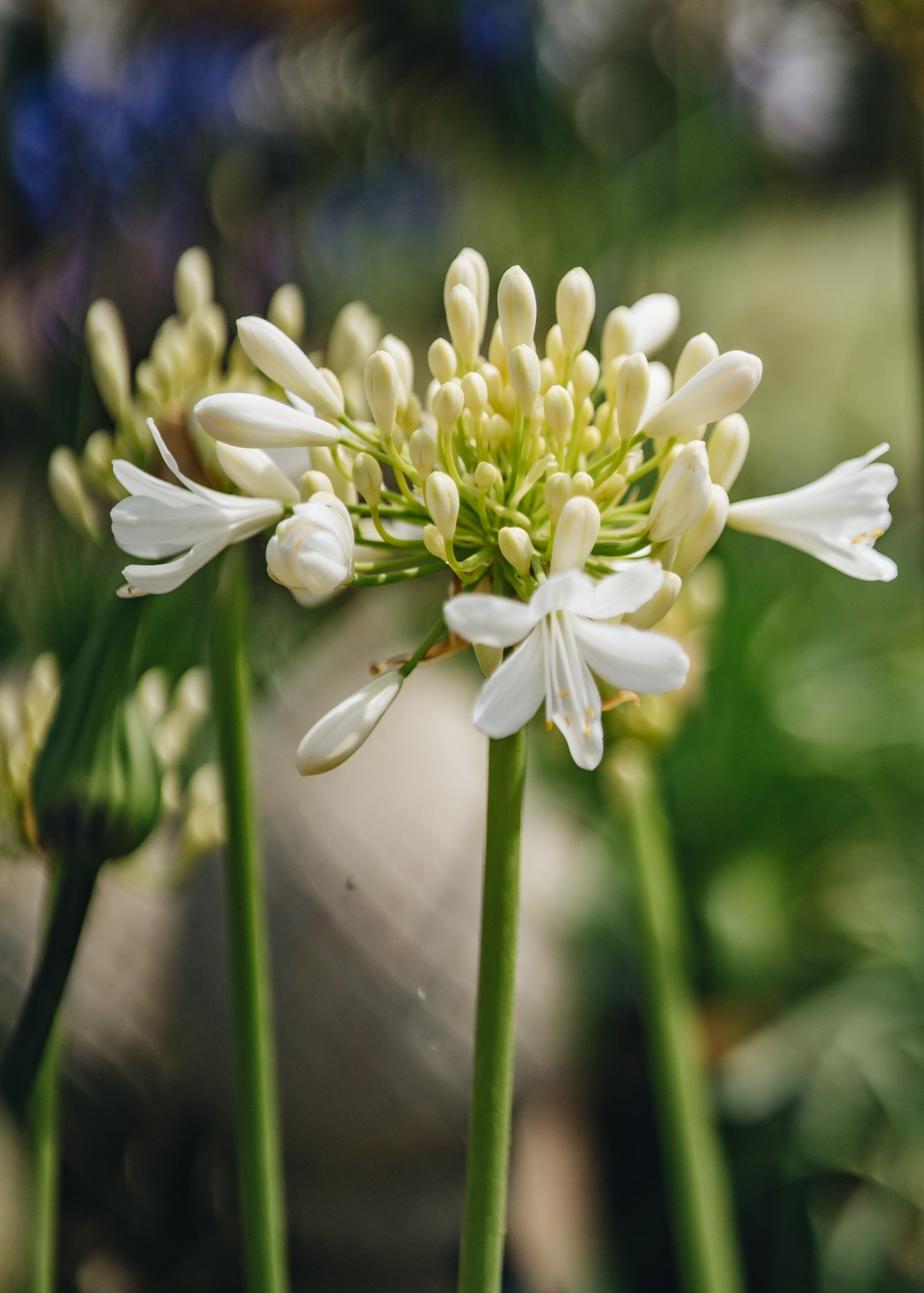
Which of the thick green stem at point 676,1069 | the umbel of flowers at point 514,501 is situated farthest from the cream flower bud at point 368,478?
the thick green stem at point 676,1069

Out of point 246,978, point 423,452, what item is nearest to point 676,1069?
point 246,978

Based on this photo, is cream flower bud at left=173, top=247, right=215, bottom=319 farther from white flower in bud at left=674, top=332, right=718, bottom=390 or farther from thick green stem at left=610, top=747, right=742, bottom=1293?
thick green stem at left=610, top=747, right=742, bottom=1293

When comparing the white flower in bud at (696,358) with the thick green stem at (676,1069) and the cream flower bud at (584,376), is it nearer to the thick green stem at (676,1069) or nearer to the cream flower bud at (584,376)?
the cream flower bud at (584,376)

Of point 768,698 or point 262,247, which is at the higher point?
point 262,247

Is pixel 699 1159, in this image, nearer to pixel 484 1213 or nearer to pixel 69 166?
pixel 484 1213

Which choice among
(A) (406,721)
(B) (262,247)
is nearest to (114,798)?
(A) (406,721)

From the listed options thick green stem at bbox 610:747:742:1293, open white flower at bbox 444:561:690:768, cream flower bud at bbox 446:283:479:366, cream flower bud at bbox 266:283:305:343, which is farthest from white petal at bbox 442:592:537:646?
thick green stem at bbox 610:747:742:1293
